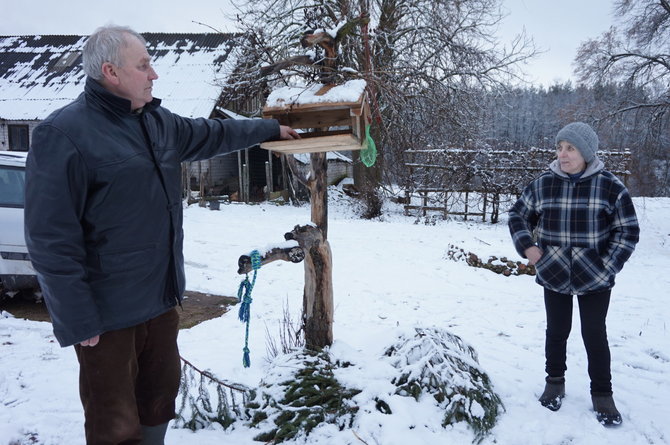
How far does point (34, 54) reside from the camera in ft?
59.1

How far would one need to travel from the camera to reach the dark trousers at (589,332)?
2754mm

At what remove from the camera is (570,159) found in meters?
2.77

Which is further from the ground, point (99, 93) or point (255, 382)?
point (99, 93)

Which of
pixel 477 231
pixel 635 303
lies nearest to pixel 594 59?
pixel 477 231

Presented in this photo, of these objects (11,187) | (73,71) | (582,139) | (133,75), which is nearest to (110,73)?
(133,75)

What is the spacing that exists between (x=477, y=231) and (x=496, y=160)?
9.97 feet

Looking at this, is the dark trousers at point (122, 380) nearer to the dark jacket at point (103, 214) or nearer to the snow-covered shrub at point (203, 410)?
the dark jacket at point (103, 214)

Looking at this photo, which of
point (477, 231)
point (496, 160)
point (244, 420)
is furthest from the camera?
point (496, 160)

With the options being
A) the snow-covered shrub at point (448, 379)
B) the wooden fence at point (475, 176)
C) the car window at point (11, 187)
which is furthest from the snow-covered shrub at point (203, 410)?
the wooden fence at point (475, 176)

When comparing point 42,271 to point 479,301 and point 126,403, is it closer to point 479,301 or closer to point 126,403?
point 126,403

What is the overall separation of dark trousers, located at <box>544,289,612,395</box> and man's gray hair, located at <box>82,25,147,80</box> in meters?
2.78

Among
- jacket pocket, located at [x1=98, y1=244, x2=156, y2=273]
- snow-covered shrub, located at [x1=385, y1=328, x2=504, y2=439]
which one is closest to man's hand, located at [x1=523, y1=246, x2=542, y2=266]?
snow-covered shrub, located at [x1=385, y1=328, x2=504, y2=439]

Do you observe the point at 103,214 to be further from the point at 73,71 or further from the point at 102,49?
the point at 73,71

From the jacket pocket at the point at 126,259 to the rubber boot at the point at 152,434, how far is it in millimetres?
807
